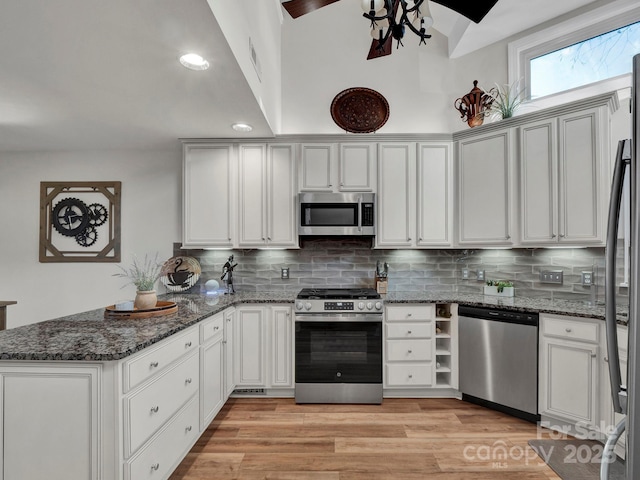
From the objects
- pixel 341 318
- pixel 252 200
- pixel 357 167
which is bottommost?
pixel 341 318

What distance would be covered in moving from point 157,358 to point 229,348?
1.17 meters

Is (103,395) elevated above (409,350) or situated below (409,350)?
above

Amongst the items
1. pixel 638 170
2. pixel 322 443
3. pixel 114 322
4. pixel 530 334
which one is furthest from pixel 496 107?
pixel 114 322

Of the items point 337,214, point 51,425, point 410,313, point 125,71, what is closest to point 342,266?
point 337,214

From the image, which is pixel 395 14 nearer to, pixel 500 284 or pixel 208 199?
pixel 208 199

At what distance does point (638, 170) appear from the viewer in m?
0.83

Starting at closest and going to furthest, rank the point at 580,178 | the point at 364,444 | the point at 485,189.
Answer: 1. the point at 364,444
2. the point at 580,178
3. the point at 485,189

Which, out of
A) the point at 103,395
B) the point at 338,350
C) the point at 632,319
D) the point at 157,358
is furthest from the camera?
the point at 338,350

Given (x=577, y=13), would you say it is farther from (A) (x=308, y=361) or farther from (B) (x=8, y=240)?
(B) (x=8, y=240)

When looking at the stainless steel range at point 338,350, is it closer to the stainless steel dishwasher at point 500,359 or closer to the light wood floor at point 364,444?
the light wood floor at point 364,444

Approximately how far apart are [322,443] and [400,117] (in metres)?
3.10

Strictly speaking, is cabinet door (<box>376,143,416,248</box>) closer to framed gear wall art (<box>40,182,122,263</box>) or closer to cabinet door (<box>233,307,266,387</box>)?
cabinet door (<box>233,307,266,387</box>)

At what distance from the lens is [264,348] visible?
3.08m

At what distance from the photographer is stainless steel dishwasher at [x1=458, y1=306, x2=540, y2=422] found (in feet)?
8.58
